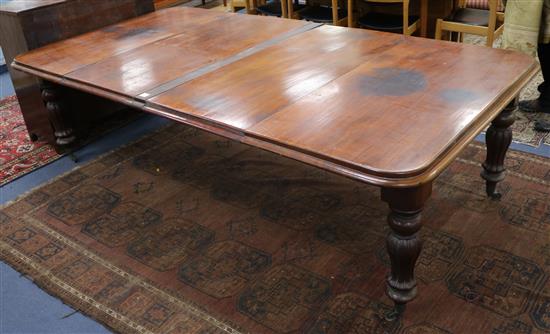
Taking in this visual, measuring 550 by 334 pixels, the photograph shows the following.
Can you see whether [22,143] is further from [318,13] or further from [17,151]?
[318,13]

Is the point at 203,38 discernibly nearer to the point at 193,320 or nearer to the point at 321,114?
the point at 321,114

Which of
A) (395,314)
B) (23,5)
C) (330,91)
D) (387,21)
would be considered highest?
(23,5)

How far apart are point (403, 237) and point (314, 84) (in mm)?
681

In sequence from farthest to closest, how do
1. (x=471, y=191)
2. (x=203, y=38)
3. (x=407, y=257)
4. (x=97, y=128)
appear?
(x=97, y=128) < (x=203, y=38) < (x=471, y=191) < (x=407, y=257)

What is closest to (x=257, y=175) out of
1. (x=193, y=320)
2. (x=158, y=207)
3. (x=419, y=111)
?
(x=158, y=207)

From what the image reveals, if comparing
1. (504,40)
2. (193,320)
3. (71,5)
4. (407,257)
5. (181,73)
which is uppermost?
(71,5)

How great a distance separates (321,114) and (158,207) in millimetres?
1093

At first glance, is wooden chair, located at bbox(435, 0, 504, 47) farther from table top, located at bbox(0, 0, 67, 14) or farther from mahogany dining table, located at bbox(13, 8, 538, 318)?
table top, located at bbox(0, 0, 67, 14)

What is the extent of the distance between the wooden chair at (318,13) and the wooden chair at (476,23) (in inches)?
30.8

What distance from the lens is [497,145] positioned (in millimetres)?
2139

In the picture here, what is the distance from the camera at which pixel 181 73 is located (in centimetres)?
219

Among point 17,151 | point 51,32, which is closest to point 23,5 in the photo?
point 51,32

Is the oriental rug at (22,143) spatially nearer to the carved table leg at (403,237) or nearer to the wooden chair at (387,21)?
the wooden chair at (387,21)

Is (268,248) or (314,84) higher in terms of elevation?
(314,84)
